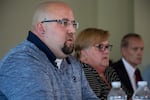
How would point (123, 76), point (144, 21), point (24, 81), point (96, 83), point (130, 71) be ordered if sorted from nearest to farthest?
1. point (24, 81)
2. point (96, 83)
3. point (123, 76)
4. point (130, 71)
5. point (144, 21)

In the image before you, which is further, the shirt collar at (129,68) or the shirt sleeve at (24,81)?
the shirt collar at (129,68)

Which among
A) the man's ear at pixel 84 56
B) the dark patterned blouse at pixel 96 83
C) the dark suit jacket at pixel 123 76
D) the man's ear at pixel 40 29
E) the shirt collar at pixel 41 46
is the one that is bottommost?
the dark suit jacket at pixel 123 76

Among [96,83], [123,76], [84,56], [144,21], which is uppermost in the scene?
[144,21]

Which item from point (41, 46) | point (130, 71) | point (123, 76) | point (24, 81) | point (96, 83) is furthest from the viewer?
point (130, 71)

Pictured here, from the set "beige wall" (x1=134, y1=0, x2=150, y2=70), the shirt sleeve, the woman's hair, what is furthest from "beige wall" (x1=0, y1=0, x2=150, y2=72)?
the shirt sleeve

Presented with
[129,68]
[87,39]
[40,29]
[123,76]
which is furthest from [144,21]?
[40,29]

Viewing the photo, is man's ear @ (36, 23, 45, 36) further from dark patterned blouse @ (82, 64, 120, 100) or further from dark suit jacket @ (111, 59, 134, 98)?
dark suit jacket @ (111, 59, 134, 98)

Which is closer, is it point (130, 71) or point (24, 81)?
point (24, 81)

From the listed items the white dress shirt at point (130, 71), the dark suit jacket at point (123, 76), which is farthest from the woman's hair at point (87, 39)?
the white dress shirt at point (130, 71)

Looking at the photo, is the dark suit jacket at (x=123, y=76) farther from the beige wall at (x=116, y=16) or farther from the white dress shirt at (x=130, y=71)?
the beige wall at (x=116, y=16)

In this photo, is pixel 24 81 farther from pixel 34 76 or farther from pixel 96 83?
pixel 96 83

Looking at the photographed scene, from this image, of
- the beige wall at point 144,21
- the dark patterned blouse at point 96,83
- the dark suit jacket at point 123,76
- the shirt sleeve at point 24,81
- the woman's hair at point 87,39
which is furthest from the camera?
the beige wall at point 144,21

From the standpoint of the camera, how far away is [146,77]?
157 inches

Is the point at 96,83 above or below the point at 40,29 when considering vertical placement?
below
